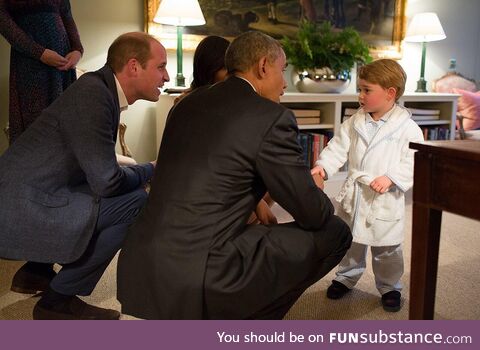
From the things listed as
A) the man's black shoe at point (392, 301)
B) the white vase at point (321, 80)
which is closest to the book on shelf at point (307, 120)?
the white vase at point (321, 80)

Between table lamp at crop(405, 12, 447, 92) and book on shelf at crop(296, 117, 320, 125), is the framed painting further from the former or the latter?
book on shelf at crop(296, 117, 320, 125)

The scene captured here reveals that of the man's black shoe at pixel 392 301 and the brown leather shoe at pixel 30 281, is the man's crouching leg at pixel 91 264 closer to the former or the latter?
the brown leather shoe at pixel 30 281

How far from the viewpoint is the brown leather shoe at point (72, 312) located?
1584mm

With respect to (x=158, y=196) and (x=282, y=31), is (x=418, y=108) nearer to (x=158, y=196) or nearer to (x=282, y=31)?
(x=282, y=31)

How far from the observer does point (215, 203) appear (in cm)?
119

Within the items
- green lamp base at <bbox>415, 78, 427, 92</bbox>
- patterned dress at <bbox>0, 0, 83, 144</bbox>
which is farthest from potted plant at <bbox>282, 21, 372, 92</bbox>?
patterned dress at <bbox>0, 0, 83, 144</bbox>

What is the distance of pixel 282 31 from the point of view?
3621mm

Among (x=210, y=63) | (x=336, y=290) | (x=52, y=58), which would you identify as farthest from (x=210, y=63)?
(x=336, y=290)

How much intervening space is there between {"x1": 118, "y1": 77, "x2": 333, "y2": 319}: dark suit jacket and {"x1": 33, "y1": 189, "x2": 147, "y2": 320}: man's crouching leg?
0.30 metres

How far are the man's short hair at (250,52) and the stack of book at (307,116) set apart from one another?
1.95m

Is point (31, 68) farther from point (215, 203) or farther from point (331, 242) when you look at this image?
point (331, 242)

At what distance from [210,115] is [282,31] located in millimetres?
2614

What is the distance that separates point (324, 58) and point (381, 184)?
1.79 m

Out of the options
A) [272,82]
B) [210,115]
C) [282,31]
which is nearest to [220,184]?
[210,115]
